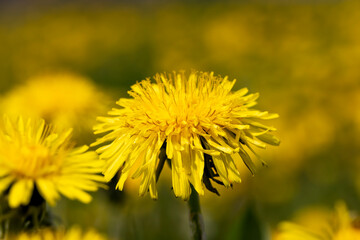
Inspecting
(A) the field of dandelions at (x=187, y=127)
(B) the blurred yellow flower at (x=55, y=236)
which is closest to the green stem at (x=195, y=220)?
(A) the field of dandelions at (x=187, y=127)

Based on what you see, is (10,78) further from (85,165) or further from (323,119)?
(85,165)

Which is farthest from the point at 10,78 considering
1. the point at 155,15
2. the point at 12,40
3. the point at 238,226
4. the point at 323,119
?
the point at 238,226

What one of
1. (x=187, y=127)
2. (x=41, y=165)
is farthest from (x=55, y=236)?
(x=187, y=127)

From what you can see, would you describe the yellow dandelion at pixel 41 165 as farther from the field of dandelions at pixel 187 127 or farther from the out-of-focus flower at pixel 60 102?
the out-of-focus flower at pixel 60 102

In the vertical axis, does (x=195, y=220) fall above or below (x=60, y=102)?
below

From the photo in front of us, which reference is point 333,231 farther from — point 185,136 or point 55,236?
point 55,236

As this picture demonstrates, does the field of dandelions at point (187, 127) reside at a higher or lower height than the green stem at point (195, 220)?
higher

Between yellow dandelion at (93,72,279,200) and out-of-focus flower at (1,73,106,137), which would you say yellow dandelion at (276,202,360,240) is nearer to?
yellow dandelion at (93,72,279,200)
